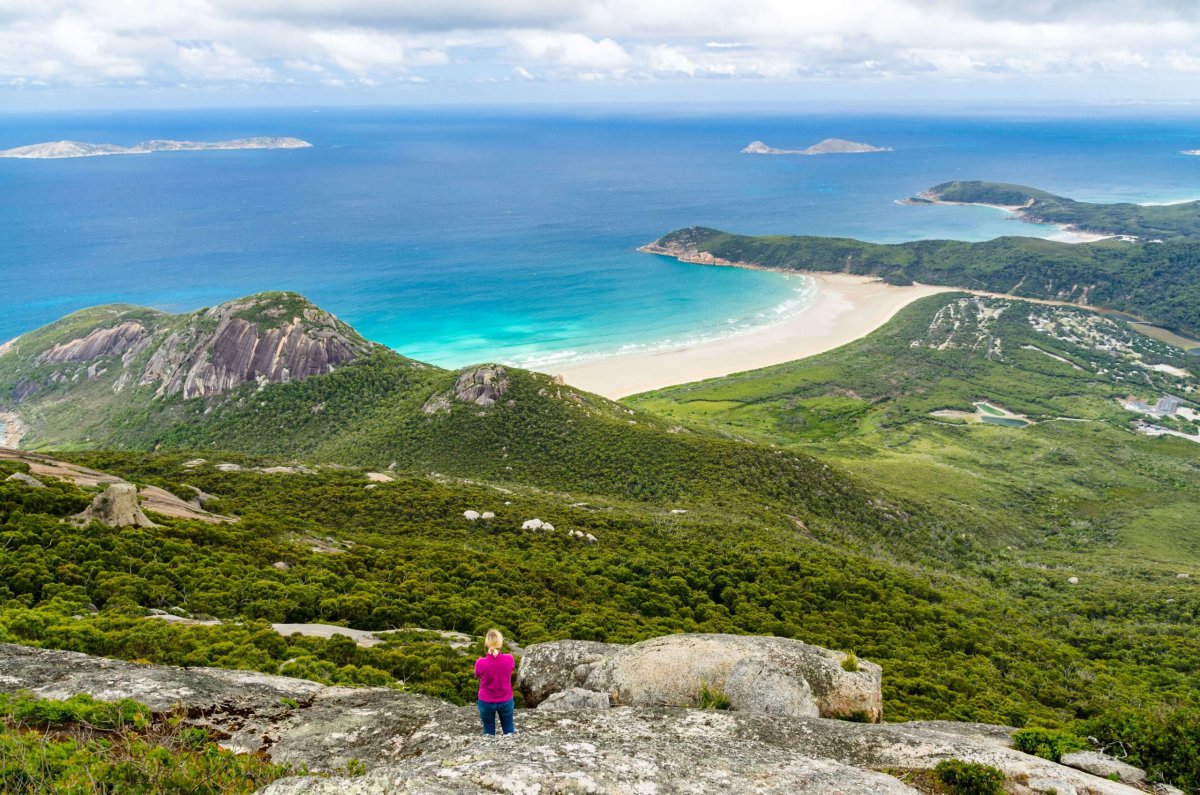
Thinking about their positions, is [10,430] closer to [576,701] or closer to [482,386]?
[482,386]

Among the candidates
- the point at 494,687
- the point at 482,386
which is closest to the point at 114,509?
the point at 494,687

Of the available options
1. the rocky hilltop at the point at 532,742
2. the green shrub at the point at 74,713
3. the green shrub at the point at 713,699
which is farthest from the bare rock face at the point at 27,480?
the green shrub at the point at 713,699

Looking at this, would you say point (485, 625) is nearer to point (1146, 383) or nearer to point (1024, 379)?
point (1024, 379)

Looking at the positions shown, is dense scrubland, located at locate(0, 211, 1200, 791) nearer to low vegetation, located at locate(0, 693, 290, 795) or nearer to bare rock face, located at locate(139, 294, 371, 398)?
low vegetation, located at locate(0, 693, 290, 795)

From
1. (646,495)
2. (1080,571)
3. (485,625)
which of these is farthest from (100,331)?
(1080,571)

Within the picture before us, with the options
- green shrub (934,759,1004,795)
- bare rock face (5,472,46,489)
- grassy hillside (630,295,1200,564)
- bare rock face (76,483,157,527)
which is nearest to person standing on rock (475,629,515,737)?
green shrub (934,759,1004,795)

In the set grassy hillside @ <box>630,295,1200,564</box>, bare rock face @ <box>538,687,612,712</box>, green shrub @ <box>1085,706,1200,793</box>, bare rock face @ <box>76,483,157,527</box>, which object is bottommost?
grassy hillside @ <box>630,295,1200,564</box>

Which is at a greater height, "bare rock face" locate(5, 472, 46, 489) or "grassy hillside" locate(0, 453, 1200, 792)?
"bare rock face" locate(5, 472, 46, 489)
